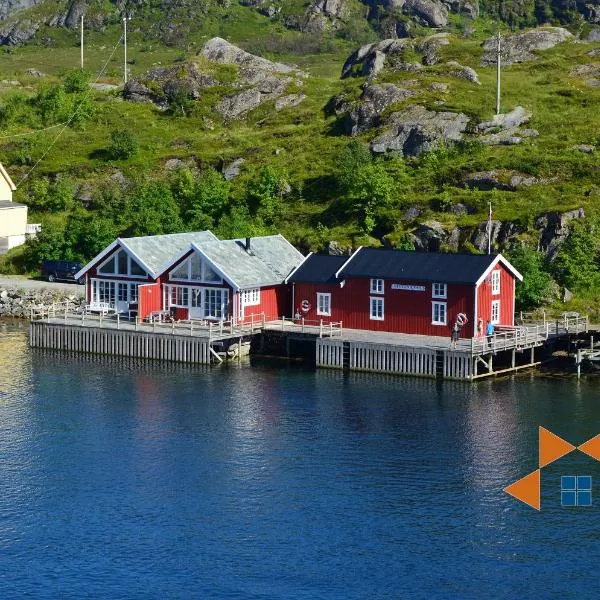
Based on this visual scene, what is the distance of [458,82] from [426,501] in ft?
230

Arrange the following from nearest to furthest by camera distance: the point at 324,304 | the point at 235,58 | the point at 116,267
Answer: the point at 324,304 < the point at 116,267 < the point at 235,58

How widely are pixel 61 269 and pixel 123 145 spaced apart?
2117 centimetres

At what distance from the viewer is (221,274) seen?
8250 centimetres

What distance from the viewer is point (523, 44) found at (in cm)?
13438

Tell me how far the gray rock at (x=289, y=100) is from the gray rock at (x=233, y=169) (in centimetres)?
1513

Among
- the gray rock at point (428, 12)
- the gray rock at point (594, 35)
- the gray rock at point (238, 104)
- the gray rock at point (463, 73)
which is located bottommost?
the gray rock at point (238, 104)

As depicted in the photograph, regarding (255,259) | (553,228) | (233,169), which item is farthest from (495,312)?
(233,169)

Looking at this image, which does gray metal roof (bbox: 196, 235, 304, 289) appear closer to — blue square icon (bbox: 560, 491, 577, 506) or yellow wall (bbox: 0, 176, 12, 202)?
blue square icon (bbox: 560, 491, 577, 506)

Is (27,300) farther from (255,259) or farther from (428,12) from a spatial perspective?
(428,12)

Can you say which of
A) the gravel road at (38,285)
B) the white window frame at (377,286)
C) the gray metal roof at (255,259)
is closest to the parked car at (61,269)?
the gravel road at (38,285)

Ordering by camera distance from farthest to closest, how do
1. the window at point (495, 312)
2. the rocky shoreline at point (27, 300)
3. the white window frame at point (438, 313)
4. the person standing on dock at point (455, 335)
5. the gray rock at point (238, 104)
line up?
the gray rock at point (238, 104), the rocky shoreline at point (27, 300), the window at point (495, 312), the white window frame at point (438, 313), the person standing on dock at point (455, 335)

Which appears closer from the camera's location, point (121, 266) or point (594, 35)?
point (121, 266)

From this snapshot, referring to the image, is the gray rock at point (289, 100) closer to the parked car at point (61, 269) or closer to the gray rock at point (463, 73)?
the gray rock at point (463, 73)

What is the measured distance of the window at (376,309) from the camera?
8169 cm
